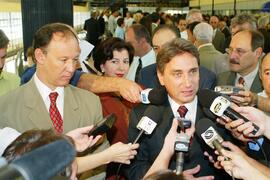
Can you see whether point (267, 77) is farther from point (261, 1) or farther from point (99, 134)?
point (261, 1)

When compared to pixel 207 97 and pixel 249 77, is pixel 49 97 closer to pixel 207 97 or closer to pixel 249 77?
pixel 207 97

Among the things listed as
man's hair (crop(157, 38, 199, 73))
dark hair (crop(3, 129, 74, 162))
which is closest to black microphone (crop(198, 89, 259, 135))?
man's hair (crop(157, 38, 199, 73))

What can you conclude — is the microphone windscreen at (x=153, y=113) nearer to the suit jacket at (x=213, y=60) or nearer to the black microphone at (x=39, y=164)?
the black microphone at (x=39, y=164)

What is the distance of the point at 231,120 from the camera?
183 centimetres

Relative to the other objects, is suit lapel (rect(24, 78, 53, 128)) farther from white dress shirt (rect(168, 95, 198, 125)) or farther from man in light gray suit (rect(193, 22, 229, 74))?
man in light gray suit (rect(193, 22, 229, 74))

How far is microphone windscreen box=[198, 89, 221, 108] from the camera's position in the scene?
1983mm

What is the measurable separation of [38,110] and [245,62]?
7.19ft

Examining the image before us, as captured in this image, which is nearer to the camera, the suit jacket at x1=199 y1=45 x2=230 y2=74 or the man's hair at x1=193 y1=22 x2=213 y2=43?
the suit jacket at x1=199 y1=45 x2=230 y2=74

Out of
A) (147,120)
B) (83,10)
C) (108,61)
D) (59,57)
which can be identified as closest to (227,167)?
(147,120)

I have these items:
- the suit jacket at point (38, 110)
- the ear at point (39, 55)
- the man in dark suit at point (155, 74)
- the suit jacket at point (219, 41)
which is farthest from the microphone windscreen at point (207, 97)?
the suit jacket at point (219, 41)

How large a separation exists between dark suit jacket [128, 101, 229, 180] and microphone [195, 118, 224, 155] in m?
0.31

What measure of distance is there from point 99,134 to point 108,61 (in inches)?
52.2

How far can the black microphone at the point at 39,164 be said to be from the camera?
19.0 inches

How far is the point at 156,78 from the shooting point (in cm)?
331
